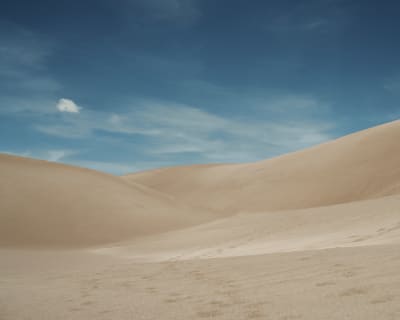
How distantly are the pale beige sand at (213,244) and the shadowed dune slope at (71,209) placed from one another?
3.0 inches

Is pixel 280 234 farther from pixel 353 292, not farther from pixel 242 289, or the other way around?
pixel 353 292

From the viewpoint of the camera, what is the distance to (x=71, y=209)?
1952cm

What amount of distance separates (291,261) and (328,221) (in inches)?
272

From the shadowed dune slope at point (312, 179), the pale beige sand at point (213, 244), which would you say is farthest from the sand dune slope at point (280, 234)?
the shadowed dune slope at point (312, 179)

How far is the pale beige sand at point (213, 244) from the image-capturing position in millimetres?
4027

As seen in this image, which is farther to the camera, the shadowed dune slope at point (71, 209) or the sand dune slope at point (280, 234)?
the shadowed dune slope at point (71, 209)

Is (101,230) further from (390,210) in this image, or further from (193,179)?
(193,179)

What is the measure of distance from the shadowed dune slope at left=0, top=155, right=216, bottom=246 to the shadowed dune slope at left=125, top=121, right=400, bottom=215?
8.98 meters

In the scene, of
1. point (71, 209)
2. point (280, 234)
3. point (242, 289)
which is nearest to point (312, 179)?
point (71, 209)

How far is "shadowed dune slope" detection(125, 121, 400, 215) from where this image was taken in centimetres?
3009

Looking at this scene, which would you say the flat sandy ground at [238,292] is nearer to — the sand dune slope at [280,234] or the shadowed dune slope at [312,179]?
the sand dune slope at [280,234]

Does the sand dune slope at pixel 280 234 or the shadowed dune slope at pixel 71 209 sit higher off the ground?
Result: the shadowed dune slope at pixel 71 209

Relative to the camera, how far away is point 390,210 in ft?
36.1

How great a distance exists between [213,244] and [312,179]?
928 inches
